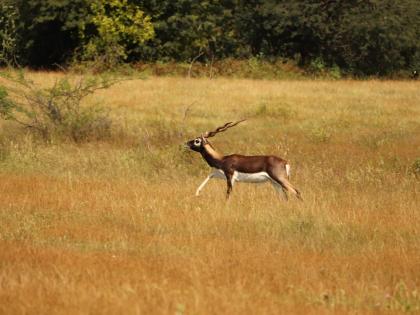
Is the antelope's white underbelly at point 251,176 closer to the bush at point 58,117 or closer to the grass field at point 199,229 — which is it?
the grass field at point 199,229

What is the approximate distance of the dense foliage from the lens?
1703 inches

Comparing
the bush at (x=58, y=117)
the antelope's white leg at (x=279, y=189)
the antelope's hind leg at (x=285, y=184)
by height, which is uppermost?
the antelope's hind leg at (x=285, y=184)

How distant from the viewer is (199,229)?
361 inches

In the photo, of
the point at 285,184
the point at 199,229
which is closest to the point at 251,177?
the point at 285,184

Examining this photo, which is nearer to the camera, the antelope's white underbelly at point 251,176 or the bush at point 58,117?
the antelope's white underbelly at point 251,176

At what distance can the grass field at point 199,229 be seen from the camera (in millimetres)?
6219

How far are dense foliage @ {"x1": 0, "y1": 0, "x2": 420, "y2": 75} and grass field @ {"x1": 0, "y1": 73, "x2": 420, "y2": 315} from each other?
79.1 ft

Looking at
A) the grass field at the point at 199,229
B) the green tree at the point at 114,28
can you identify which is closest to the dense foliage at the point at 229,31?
the green tree at the point at 114,28

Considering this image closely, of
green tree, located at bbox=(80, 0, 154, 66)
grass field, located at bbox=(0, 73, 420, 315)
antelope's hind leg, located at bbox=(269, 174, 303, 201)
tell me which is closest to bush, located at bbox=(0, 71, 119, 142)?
grass field, located at bbox=(0, 73, 420, 315)

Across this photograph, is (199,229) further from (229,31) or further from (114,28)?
(229,31)

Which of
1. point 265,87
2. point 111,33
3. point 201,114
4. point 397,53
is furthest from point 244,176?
point 397,53

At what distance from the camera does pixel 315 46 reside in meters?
46.5

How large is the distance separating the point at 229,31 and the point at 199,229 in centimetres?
3980

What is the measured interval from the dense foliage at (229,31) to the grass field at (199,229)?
2411 centimetres
